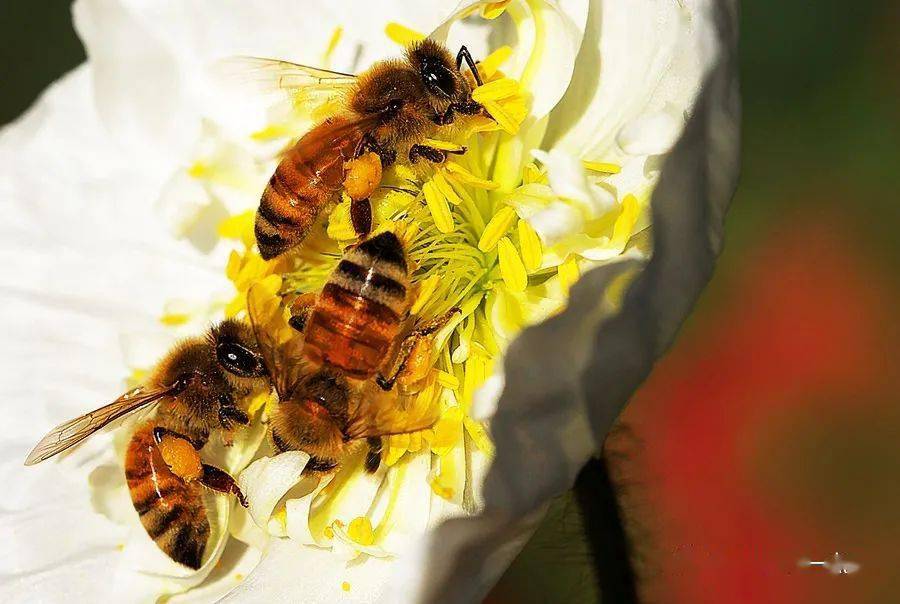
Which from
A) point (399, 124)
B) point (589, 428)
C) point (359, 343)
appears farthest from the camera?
point (399, 124)

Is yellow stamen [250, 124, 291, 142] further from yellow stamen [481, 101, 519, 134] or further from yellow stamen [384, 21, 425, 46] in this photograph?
yellow stamen [481, 101, 519, 134]

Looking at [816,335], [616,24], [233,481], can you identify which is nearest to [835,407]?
[816,335]

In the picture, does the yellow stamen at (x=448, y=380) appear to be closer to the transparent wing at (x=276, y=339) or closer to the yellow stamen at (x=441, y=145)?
the transparent wing at (x=276, y=339)

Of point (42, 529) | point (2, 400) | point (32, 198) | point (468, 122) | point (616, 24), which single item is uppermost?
point (616, 24)

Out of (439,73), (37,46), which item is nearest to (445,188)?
(439,73)

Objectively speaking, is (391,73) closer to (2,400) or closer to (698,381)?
(2,400)

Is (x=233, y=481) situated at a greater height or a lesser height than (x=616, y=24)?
lesser

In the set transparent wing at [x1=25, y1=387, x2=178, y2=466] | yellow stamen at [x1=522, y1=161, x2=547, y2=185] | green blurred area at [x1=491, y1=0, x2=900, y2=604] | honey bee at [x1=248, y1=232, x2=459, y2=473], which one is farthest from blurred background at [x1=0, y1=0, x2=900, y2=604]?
transparent wing at [x1=25, y1=387, x2=178, y2=466]
